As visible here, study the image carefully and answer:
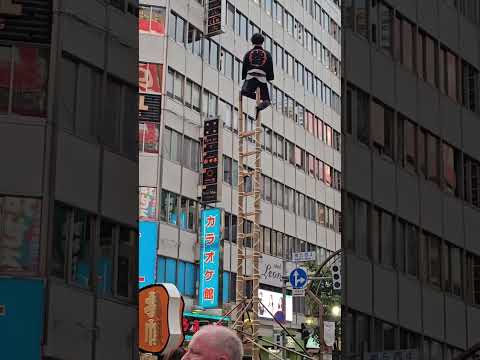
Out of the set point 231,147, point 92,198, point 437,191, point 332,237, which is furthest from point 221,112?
point 92,198

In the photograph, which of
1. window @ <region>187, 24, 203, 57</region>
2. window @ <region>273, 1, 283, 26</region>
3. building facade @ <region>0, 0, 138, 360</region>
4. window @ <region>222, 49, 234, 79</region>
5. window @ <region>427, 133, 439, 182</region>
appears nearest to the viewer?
building facade @ <region>0, 0, 138, 360</region>

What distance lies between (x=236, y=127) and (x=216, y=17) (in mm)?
7390

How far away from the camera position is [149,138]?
52.5 meters

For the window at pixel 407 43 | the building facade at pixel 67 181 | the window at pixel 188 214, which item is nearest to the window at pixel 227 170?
the window at pixel 188 214

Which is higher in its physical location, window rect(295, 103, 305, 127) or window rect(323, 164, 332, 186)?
window rect(295, 103, 305, 127)

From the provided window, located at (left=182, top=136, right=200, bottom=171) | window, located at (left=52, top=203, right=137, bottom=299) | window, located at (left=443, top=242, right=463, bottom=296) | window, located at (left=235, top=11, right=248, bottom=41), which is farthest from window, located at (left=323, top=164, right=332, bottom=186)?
window, located at (left=52, top=203, right=137, bottom=299)

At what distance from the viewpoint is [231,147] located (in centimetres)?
5969

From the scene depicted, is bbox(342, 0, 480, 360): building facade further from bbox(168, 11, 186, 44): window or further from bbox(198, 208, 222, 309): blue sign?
bbox(168, 11, 186, 44): window

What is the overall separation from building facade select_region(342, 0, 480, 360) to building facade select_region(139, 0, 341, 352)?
20.4m

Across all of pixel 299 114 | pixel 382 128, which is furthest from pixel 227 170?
pixel 382 128

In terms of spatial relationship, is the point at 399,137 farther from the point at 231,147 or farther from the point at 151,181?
the point at 231,147

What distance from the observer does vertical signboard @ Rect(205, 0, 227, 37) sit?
57.1 meters

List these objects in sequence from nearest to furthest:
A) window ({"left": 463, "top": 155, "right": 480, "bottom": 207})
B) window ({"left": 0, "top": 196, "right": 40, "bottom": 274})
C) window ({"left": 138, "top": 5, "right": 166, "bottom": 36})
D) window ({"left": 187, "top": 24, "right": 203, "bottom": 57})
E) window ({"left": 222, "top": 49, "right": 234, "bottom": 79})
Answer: window ({"left": 0, "top": 196, "right": 40, "bottom": 274}) < window ({"left": 463, "top": 155, "right": 480, "bottom": 207}) < window ({"left": 138, "top": 5, "right": 166, "bottom": 36}) < window ({"left": 187, "top": 24, "right": 203, "bottom": 57}) < window ({"left": 222, "top": 49, "right": 234, "bottom": 79})

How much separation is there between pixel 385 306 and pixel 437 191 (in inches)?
220
